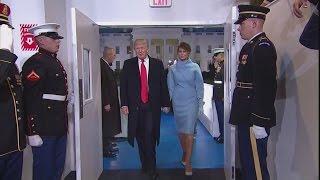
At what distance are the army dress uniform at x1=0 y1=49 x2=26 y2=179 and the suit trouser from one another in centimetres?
147

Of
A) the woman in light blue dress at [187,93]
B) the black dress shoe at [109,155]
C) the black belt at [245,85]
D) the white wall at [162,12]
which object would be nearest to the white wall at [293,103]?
the black belt at [245,85]

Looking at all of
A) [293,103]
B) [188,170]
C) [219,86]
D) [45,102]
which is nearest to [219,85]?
[219,86]

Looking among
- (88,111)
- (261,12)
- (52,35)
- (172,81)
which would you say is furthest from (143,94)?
(261,12)

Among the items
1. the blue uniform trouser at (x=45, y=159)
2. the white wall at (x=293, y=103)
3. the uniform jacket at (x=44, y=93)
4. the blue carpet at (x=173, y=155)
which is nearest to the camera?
the white wall at (x=293, y=103)

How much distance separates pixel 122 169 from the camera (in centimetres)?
393

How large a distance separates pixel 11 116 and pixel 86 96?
1.05m

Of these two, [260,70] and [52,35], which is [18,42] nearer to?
[52,35]

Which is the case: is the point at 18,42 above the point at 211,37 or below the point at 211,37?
below

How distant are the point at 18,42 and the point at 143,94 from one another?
128 cm

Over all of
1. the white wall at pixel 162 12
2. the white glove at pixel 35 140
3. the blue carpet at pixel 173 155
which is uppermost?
the white wall at pixel 162 12

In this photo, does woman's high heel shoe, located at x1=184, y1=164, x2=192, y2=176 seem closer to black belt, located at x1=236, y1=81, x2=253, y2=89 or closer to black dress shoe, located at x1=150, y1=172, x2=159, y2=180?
black dress shoe, located at x1=150, y1=172, x2=159, y2=180

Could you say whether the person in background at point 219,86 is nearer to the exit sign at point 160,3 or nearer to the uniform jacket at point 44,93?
the exit sign at point 160,3

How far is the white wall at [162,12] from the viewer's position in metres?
3.62

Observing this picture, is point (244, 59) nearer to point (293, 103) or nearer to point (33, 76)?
point (293, 103)
